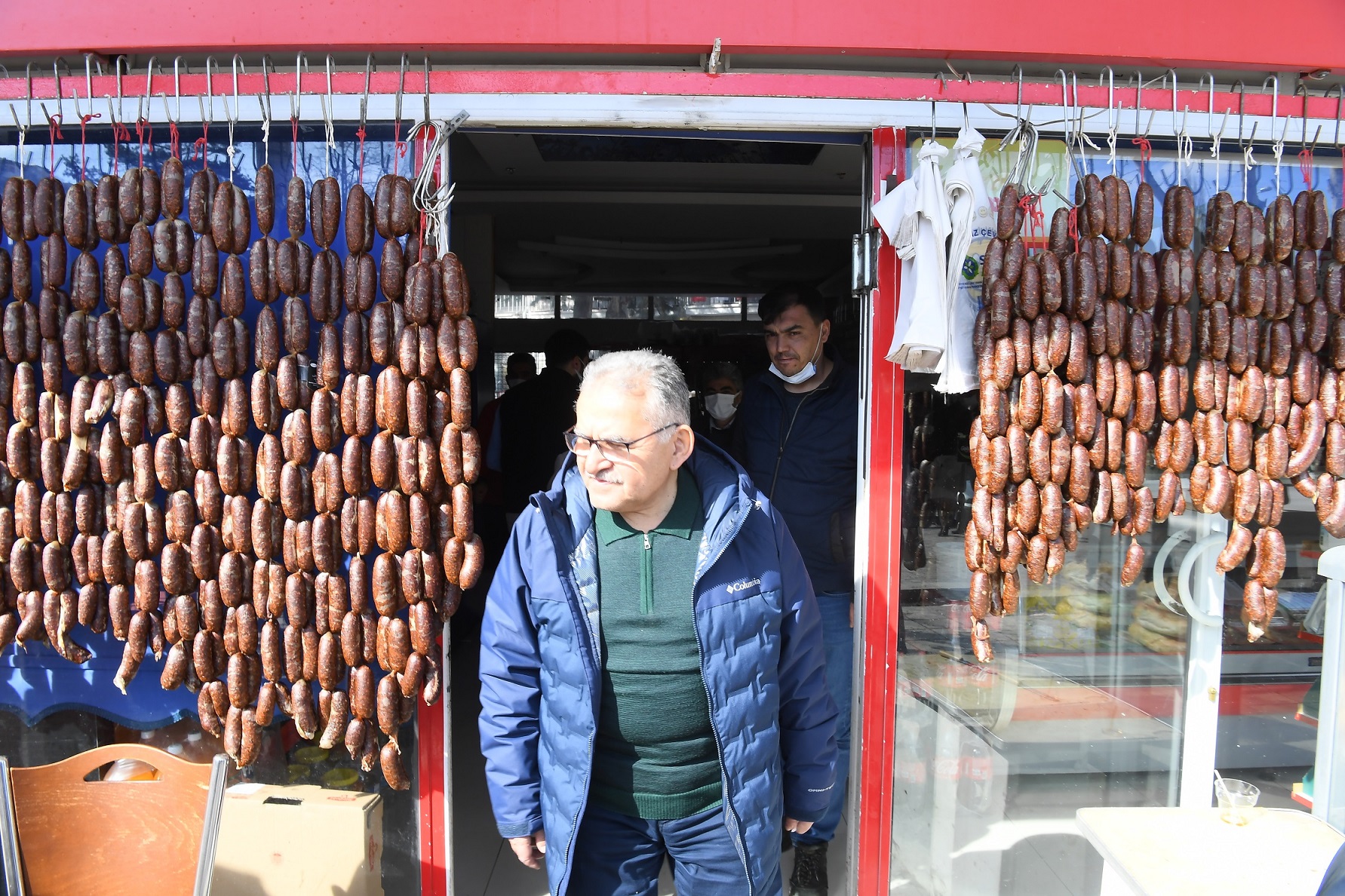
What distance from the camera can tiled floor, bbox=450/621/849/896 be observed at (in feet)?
11.0

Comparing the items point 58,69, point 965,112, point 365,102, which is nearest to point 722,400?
point 965,112

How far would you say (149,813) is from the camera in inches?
83.7

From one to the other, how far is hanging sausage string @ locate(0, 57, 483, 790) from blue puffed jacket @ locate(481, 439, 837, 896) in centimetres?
54

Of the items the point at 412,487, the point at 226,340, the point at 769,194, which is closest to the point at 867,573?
the point at 412,487

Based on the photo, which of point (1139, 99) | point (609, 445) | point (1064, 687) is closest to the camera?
point (609, 445)

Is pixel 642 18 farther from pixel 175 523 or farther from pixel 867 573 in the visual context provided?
pixel 175 523

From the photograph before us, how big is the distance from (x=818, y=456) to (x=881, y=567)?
2.12ft

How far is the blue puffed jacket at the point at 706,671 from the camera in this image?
1.96 meters

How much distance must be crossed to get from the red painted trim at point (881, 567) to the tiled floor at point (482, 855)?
26.9 inches

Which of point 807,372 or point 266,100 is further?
point 807,372

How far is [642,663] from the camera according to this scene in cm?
198

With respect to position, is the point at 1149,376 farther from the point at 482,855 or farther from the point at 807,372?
the point at 482,855

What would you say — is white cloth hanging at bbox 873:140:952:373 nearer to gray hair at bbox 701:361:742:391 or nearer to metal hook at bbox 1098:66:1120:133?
metal hook at bbox 1098:66:1120:133

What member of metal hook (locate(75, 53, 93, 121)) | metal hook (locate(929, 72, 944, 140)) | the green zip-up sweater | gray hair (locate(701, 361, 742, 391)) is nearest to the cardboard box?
the green zip-up sweater
